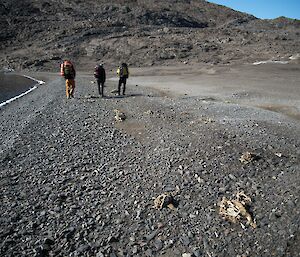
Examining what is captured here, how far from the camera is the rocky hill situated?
57625 mm

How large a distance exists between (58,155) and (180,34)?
62259 millimetres

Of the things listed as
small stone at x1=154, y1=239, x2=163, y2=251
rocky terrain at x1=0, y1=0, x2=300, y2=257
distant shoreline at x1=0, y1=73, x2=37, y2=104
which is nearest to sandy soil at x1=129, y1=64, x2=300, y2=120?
rocky terrain at x1=0, y1=0, x2=300, y2=257

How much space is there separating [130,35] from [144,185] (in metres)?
67.1

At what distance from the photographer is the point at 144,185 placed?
837cm

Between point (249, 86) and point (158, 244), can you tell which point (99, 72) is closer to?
Result: point (249, 86)

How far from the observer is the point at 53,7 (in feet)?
291

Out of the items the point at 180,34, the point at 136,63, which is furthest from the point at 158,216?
the point at 180,34

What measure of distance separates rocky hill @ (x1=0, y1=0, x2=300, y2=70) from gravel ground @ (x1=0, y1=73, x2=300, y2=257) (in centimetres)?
4000

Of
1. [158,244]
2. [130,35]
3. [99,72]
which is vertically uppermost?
[130,35]

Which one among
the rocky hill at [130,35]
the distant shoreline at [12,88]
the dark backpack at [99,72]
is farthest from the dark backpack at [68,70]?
the rocky hill at [130,35]

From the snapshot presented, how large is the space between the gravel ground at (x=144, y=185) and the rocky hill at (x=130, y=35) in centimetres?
4000

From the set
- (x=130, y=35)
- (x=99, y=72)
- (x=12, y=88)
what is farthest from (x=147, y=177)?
(x=130, y=35)

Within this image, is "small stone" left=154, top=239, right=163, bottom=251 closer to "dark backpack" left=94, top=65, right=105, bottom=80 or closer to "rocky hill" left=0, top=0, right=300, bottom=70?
"dark backpack" left=94, top=65, right=105, bottom=80

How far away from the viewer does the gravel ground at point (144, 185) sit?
20.2ft
